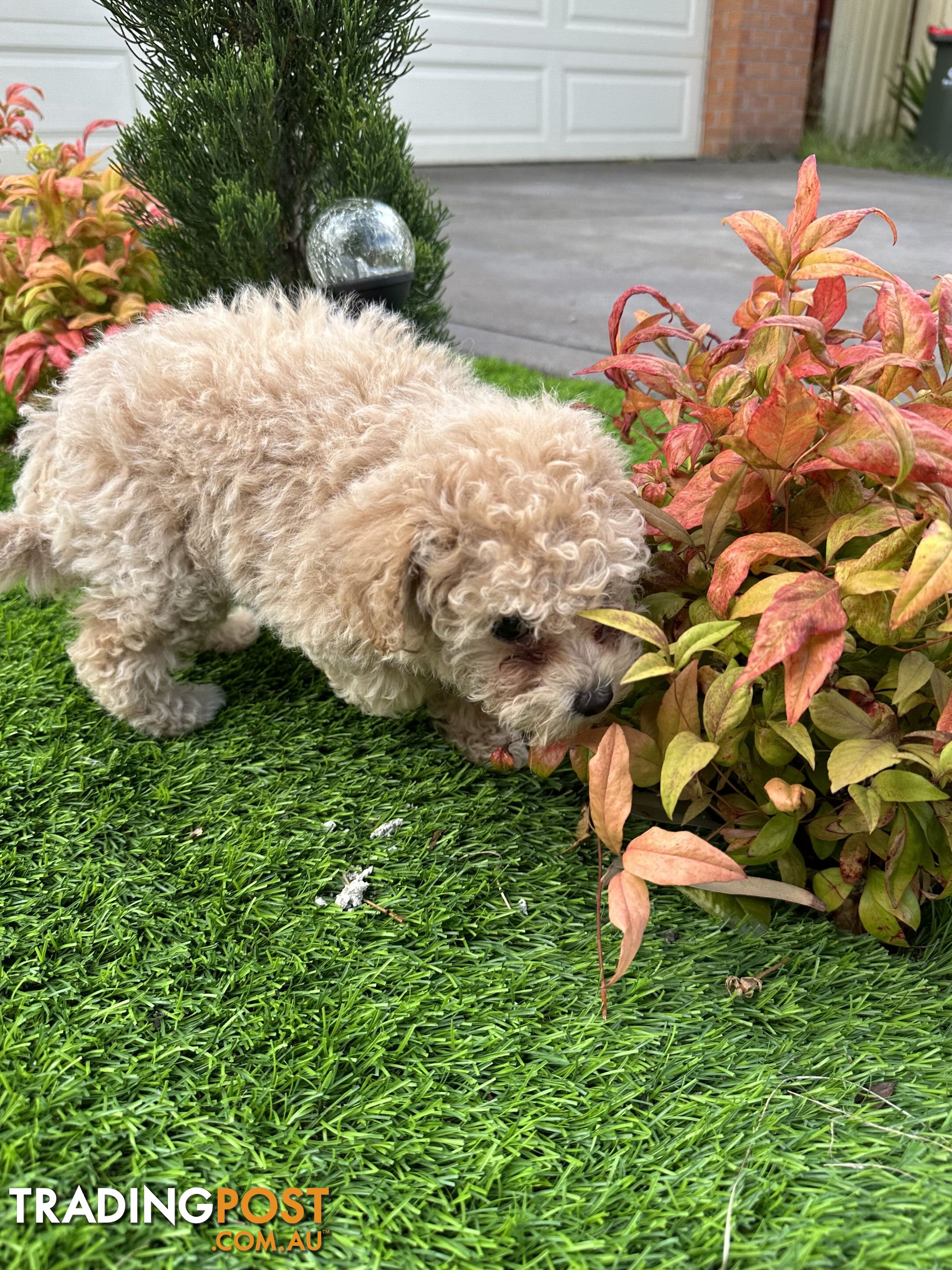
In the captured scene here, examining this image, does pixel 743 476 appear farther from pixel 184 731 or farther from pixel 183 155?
pixel 183 155

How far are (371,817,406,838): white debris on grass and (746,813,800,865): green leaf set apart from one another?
37.7 inches

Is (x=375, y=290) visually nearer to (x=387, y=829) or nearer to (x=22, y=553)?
(x=22, y=553)

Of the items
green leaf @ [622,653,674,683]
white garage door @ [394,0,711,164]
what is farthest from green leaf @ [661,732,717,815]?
white garage door @ [394,0,711,164]

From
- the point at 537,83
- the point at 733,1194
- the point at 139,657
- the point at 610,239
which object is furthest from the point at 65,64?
the point at 733,1194

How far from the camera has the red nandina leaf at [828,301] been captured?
216cm

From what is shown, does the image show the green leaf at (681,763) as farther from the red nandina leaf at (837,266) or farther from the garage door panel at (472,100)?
the garage door panel at (472,100)

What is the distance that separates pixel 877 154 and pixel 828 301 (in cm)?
1439

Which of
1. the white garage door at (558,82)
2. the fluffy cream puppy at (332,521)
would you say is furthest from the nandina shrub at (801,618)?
the white garage door at (558,82)

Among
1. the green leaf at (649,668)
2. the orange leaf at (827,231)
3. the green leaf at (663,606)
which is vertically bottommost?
the green leaf at (663,606)

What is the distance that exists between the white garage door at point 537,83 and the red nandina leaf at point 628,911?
1007 cm

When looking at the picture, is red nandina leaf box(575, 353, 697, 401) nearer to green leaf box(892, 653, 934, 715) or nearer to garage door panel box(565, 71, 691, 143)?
green leaf box(892, 653, 934, 715)

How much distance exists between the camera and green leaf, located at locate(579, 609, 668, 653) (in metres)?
1.88

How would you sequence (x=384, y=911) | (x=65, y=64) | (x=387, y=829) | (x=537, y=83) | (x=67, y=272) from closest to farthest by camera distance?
(x=384, y=911), (x=387, y=829), (x=67, y=272), (x=65, y=64), (x=537, y=83)

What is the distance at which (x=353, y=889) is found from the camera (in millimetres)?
2293
